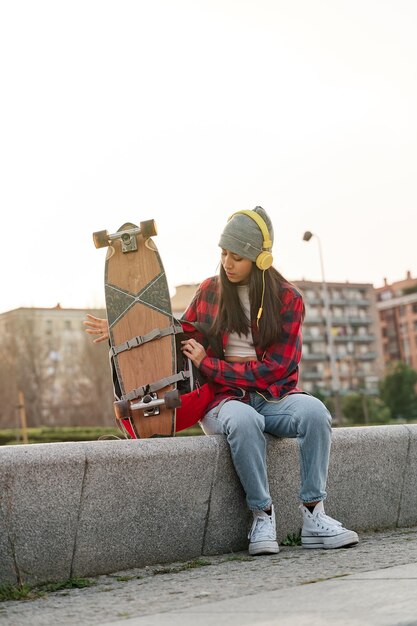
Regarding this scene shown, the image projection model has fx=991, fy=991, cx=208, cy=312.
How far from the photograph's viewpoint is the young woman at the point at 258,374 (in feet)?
16.0

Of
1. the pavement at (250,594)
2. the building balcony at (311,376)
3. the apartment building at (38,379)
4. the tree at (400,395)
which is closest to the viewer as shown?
the pavement at (250,594)

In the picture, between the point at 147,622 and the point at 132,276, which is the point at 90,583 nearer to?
the point at 147,622

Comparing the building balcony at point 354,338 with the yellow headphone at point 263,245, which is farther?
the building balcony at point 354,338

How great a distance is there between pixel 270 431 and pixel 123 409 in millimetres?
772

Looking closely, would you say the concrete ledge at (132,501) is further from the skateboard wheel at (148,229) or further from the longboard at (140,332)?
the skateboard wheel at (148,229)

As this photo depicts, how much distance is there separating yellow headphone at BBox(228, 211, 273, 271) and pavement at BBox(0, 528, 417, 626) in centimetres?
149

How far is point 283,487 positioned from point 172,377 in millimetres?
853

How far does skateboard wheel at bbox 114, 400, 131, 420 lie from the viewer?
5148 mm

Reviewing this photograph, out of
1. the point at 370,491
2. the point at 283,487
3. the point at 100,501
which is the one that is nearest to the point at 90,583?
the point at 100,501

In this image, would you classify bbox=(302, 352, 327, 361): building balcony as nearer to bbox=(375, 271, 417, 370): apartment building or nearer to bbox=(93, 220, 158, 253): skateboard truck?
bbox=(375, 271, 417, 370): apartment building

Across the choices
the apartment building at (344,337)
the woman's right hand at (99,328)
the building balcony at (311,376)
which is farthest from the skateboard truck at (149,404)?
the building balcony at (311,376)

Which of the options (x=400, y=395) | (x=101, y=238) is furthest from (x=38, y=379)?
(x=101, y=238)

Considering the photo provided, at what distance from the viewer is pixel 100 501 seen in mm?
4328

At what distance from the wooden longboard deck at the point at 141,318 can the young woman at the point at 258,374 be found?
0.12 meters
